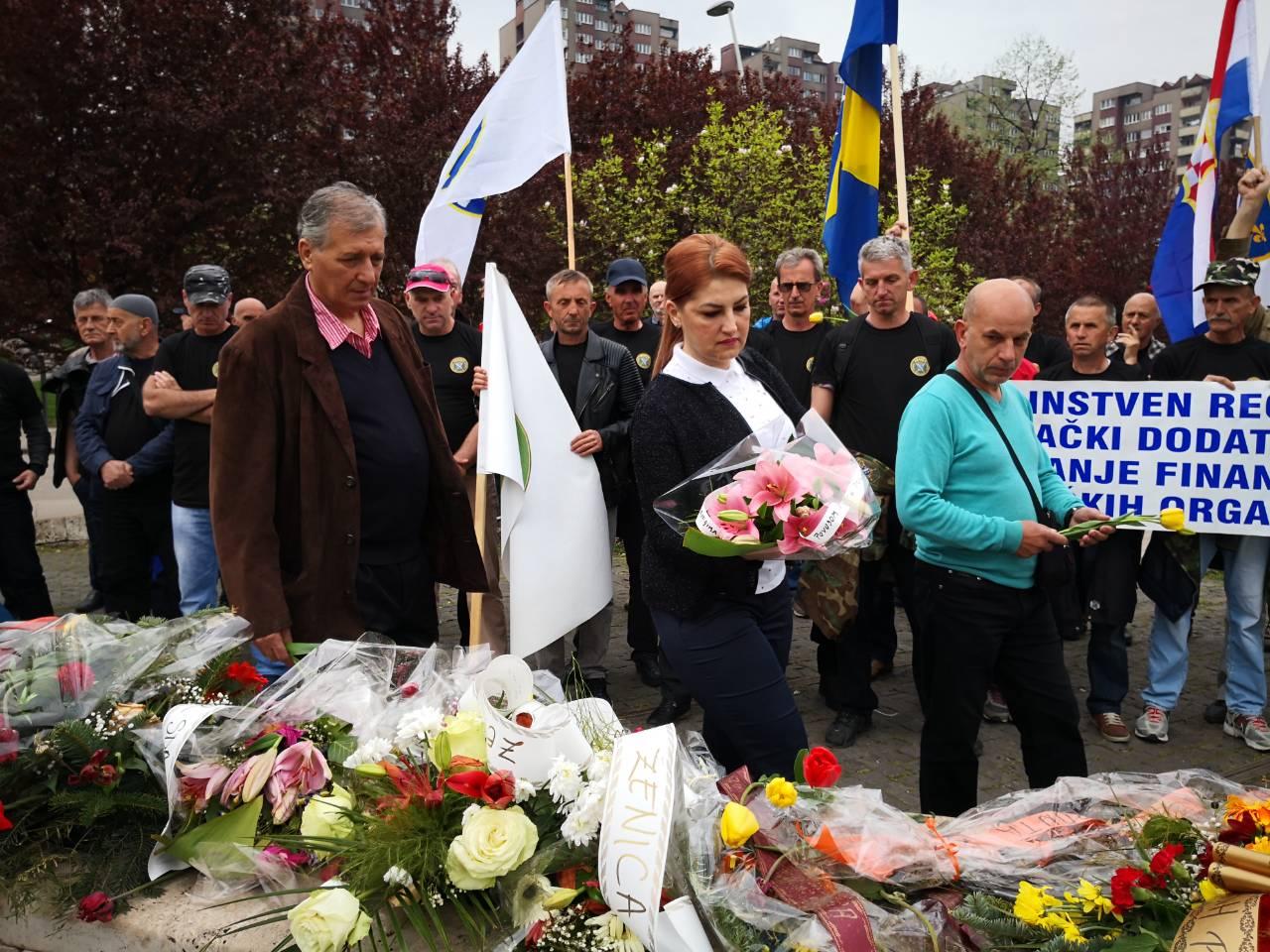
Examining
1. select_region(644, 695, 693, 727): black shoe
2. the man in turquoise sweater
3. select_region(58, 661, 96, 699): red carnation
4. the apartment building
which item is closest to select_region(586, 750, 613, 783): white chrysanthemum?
select_region(58, 661, 96, 699): red carnation

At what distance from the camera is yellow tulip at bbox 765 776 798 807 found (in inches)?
74.1

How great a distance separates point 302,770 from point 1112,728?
441 cm

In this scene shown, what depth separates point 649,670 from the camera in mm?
6301

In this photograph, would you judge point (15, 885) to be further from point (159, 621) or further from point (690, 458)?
point (690, 458)

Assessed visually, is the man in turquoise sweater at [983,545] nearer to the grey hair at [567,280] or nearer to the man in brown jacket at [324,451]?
the man in brown jacket at [324,451]

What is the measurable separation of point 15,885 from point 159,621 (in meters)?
0.96

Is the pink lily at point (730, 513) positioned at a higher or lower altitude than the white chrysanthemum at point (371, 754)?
higher

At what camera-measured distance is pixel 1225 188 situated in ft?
69.7

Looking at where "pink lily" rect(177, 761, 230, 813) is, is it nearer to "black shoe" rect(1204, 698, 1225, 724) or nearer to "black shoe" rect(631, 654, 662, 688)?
"black shoe" rect(631, 654, 662, 688)

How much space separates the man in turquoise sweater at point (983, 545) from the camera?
3346mm

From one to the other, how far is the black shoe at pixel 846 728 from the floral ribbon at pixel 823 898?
3459 mm

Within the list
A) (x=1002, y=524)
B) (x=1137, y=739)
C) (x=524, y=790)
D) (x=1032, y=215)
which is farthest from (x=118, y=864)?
(x=1032, y=215)

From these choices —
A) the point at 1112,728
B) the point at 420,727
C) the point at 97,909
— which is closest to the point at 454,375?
the point at 1112,728

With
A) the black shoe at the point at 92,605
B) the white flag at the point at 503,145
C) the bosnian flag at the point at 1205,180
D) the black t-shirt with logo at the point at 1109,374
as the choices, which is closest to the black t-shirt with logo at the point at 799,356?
the black t-shirt with logo at the point at 1109,374
